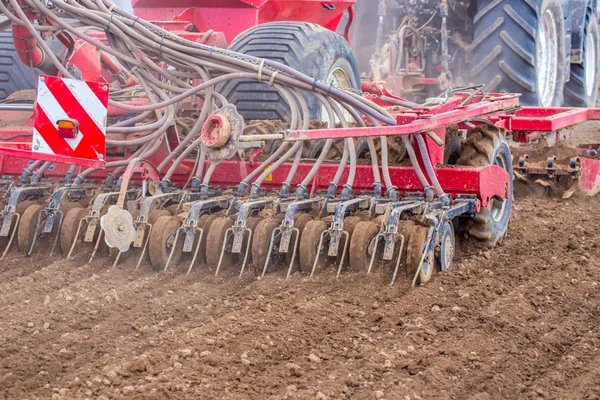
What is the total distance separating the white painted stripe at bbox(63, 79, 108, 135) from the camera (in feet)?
13.8

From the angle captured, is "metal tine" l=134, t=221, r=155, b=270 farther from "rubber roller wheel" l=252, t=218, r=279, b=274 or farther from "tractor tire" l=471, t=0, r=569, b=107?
"tractor tire" l=471, t=0, r=569, b=107

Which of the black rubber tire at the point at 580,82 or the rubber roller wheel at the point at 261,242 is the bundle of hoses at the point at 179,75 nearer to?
the rubber roller wheel at the point at 261,242

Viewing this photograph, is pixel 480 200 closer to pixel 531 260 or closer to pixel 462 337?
pixel 531 260

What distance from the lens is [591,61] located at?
11.4 m

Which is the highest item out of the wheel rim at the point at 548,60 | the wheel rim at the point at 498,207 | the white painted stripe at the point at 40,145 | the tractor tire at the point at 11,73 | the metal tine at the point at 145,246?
the wheel rim at the point at 548,60

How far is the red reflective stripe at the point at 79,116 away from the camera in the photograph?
421cm

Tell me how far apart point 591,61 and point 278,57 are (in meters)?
7.33

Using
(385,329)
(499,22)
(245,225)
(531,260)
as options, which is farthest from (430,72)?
(385,329)

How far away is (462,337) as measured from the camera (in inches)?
129

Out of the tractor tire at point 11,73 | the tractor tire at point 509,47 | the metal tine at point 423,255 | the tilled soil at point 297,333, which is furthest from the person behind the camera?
the tractor tire at point 509,47

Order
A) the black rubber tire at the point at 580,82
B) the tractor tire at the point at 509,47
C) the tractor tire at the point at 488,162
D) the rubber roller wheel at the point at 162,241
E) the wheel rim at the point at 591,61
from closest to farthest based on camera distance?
1. the rubber roller wheel at the point at 162,241
2. the tractor tire at the point at 488,162
3. the tractor tire at the point at 509,47
4. the black rubber tire at the point at 580,82
5. the wheel rim at the point at 591,61

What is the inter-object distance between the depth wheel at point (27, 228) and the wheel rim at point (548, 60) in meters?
5.65

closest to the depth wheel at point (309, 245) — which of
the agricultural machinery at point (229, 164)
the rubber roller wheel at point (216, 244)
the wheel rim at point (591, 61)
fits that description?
the agricultural machinery at point (229, 164)

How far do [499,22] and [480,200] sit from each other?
12.3 feet
